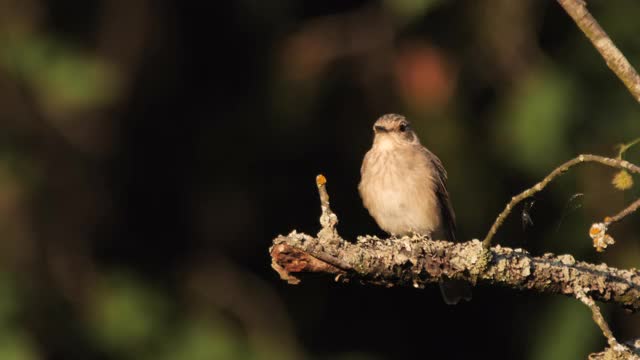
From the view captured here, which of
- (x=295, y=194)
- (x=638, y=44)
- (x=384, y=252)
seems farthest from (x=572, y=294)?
(x=295, y=194)

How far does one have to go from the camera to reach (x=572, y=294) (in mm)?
4309

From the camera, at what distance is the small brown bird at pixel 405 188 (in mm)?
7422

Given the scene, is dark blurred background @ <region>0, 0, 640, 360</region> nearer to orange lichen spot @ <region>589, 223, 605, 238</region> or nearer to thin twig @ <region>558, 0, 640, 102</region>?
thin twig @ <region>558, 0, 640, 102</region>

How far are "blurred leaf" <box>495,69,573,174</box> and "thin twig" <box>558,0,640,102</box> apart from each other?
3.90m

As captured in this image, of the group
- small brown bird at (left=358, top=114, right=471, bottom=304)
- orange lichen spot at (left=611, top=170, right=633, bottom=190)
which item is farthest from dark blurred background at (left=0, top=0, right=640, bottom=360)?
orange lichen spot at (left=611, top=170, right=633, bottom=190)

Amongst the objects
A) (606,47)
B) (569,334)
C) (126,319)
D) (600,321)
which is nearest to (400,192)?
(569,334)

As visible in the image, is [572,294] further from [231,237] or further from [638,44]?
[231,237]

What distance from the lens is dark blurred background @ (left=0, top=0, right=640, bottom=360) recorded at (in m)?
8.09

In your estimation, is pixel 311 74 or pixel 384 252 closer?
pixel 384 252

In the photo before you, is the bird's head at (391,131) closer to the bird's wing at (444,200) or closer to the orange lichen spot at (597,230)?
the bird's wing at (444,200)

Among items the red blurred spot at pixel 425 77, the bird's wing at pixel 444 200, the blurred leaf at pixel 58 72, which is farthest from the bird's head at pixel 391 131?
the blurred leaf at pixel 58 72

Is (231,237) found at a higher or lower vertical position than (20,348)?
higher

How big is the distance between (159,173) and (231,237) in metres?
0.70

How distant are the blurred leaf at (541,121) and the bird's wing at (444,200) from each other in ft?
1.77
